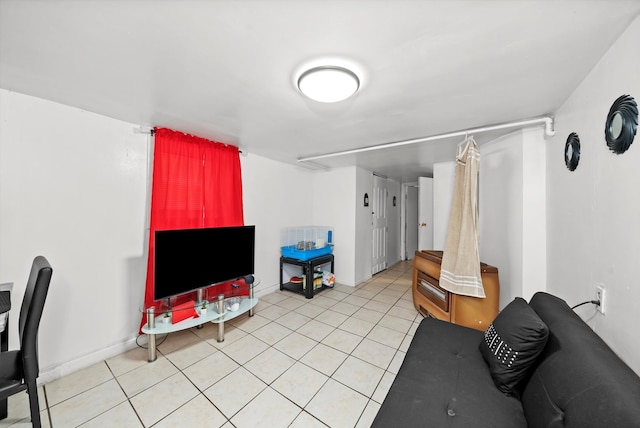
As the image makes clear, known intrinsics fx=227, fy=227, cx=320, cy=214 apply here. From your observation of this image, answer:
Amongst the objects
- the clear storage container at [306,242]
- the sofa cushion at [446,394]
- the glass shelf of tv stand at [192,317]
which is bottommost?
the glass shelf of tv stand at [192,317]

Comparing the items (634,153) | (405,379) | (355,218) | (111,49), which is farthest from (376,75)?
(355,218)

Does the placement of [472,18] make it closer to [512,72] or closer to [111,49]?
[512,72]

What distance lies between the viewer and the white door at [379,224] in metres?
4.68

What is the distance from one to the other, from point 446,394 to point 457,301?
135 cm

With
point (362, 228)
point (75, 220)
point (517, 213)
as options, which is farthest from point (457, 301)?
point (75, 220)

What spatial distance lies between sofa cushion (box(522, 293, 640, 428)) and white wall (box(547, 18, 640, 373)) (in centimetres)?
19

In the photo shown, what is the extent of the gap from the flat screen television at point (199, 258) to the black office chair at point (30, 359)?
757 millimetres

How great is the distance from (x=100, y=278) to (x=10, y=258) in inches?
21.1

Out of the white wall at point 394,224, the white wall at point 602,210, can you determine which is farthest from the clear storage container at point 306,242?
the white wall at point 602,210

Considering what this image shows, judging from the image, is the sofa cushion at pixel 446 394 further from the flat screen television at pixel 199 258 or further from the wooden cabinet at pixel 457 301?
the flat screen television at pixel 199 258

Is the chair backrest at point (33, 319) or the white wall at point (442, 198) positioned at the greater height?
the white wall at point (442, 198)

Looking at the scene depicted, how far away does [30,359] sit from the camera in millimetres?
1208

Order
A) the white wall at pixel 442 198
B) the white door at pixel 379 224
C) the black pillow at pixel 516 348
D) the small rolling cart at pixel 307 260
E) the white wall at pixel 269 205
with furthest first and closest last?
1. the white door at pixel 379 224
2. the white wall at pixel 442 198
3. the small rolling cart at pixel 307 260
4. the white wall at pixel 269 205
5. the black pillow at pixel 516 348

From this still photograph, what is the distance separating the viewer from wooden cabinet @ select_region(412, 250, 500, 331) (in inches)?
86.1
